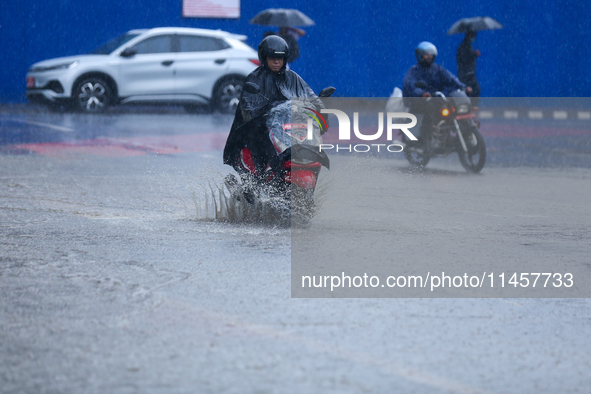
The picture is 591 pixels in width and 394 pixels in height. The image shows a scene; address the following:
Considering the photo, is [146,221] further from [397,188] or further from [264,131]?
[397,188]

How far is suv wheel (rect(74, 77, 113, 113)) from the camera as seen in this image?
61.7ft

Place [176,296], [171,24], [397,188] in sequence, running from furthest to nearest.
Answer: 1. [171,24]
2. [397,188]
3. [176,296]

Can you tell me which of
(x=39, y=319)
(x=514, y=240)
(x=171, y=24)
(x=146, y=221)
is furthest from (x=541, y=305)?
(x=171, y=24)

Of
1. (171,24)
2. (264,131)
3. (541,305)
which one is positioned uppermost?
(171,24)

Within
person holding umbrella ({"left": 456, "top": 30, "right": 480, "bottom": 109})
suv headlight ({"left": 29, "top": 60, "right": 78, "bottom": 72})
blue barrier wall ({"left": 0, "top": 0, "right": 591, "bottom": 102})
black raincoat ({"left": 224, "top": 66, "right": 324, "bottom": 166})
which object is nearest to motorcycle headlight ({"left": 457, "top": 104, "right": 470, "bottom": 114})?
black raincoat ({"left": 224, "top": 66, "right": 324, "bottom": 166})

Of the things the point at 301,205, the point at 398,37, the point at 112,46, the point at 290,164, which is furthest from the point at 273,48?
the point at 398,37

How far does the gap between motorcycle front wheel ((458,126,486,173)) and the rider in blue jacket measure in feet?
1.84

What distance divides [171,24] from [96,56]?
514cm

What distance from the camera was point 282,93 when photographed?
702 centimetres

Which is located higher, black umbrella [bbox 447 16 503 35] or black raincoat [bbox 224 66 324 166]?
black umbrella [bbox 447 16 503 35]

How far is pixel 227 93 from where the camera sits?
1984 centimetres

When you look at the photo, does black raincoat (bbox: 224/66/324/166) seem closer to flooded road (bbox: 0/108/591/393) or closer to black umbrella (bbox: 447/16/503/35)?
flooded road (bbox: 0/108/591/393)

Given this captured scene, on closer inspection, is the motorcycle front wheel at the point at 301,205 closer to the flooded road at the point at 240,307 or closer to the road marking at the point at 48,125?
the flooded road at the point at 240,307

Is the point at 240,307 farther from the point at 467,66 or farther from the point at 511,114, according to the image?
the point at 511,114
